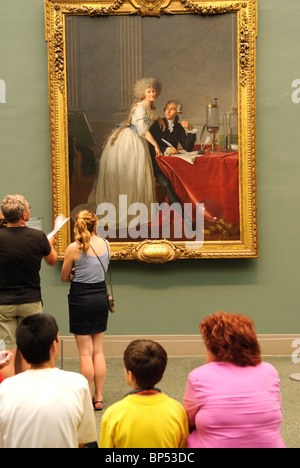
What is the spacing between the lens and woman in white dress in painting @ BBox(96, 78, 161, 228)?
7.75 meters

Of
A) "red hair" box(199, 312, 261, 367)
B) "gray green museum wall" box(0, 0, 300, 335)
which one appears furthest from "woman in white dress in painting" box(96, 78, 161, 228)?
"red hair" box(199, 312, 261, 367)

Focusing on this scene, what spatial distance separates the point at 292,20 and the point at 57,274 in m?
4.96

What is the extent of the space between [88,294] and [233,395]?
288 centimetres

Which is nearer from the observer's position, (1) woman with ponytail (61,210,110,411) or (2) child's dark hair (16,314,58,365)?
(2) child's dark hair (16,314,58,365)

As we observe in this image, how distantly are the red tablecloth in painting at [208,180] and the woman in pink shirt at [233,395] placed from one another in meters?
4.67

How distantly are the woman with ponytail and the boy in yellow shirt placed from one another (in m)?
2.50

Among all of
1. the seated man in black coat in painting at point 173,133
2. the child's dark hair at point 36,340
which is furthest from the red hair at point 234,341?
the seated man in black coat in painting at point 173,133

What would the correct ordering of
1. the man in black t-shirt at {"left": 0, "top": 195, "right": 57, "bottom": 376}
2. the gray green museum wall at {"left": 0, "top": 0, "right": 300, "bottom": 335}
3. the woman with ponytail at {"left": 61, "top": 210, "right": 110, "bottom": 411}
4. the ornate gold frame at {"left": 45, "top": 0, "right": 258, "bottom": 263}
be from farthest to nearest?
1. the gray green museum wall at {"left": 0, "top": 0, "right": 300, "bottom": 335}
2. the ornate gold frame at {"left": 45, "top": 0, "right": 258, "bottom": 263}
3. the woman with ponytail at {"left": 61, "top": 210, "right": 110, "bottom": 411}
4. the man in black t-shirt at {"left": 0, "top": 195, "right": 57, "bottom": 376}

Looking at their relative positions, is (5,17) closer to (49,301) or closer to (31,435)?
(49,301)

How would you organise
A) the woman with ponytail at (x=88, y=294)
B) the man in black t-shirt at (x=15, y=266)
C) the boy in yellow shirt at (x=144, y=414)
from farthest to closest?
the woman with ponytail at (x=88, y=294) < the man in black t-shirt at (x=15, y=266) < the boy in yellow shirt at (x=144, y=414)

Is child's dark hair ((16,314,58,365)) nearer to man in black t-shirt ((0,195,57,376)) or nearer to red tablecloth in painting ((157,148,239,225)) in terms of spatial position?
man in black t-shirt ((0,195,57,376))

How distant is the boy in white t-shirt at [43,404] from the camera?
277 centimetres

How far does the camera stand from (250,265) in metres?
7.88

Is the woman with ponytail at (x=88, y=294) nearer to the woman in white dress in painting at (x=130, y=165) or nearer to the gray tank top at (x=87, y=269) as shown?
the gray tank top at (x=87, y=269)
